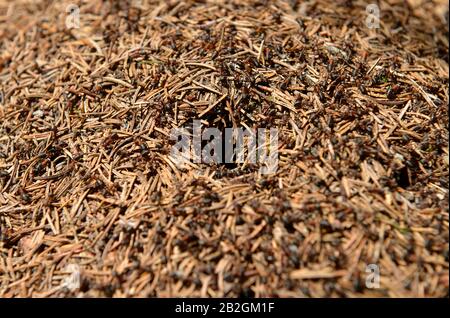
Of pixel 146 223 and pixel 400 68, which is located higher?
pixel 400 68

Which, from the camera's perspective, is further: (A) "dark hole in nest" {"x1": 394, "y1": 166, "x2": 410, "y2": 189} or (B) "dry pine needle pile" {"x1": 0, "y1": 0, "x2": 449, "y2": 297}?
(A) "dark hole in nest" {"x1": 394, "y1": 166, "x2": 410, "y2": 189}

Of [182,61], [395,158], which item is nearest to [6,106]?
[182,61]

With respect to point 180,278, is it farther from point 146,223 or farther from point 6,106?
point 6,106

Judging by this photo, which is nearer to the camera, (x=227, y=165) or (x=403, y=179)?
(x=403, y=179)

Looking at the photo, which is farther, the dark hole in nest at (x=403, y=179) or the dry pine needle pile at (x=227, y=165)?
the dark hole in nest at (x=403, y=179)

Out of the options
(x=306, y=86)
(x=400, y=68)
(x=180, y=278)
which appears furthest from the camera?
(x=400, y=68)

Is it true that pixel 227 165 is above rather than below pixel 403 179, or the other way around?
above
